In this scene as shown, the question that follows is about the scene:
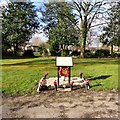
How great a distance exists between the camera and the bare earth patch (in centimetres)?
447

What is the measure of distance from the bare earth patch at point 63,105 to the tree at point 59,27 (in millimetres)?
16790

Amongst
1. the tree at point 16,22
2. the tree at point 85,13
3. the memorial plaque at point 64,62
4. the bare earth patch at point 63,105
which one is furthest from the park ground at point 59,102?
the tree at point 16,22

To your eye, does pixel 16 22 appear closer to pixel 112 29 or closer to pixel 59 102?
pixel 112 29

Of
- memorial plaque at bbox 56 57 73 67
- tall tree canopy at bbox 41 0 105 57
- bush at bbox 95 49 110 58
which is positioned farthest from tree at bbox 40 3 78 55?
memorial plaque at bbox 56 57 73 67

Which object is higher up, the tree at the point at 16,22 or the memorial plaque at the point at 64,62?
the tree at the point at 16,22

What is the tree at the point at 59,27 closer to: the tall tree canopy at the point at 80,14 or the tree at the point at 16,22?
the tall tree canopy at the point at 80,14

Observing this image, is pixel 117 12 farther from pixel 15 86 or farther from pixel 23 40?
pixel 15 86

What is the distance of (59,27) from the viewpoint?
24859 mm

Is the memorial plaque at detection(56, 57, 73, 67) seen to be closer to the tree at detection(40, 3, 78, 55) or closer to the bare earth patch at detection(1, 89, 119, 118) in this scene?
the bare earth patch at detection(1, 89, 119, 118)

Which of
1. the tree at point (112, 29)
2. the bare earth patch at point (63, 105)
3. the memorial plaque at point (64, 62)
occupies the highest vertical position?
the tree at point (112, 29)

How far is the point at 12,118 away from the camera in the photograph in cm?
427

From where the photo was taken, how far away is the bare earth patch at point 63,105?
4473 millimetres

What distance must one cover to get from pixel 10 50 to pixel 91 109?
80.4 ft

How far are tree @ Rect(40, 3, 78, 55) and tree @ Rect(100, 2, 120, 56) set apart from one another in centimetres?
356
